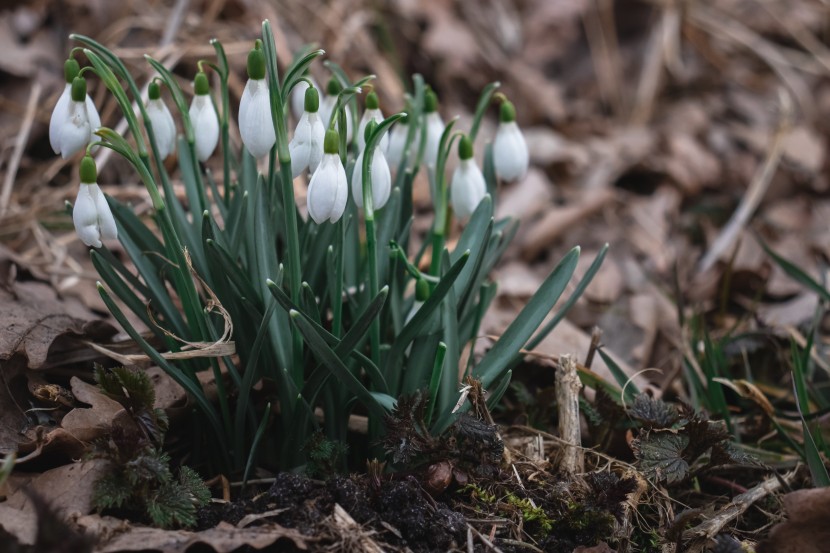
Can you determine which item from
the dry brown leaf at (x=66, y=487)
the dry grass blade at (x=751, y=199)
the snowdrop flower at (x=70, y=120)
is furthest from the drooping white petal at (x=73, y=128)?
the dry grass blade at (x=751, y=199)

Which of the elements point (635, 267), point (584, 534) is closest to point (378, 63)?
point (635, 267)

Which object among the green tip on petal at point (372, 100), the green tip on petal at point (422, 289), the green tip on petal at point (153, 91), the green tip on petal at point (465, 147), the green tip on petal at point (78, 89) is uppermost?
the green tip on petal at point (78, 89)

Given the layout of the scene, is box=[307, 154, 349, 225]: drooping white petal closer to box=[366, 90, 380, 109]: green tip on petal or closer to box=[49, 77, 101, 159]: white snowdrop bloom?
box=[366, 90, 380, 109]: green tip on petal

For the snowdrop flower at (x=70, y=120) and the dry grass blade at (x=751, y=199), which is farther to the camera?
the dry grass blade at (x=751, y=199)

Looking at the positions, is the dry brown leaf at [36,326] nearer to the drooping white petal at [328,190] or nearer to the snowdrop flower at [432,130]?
the drooping white petal at [328,190]

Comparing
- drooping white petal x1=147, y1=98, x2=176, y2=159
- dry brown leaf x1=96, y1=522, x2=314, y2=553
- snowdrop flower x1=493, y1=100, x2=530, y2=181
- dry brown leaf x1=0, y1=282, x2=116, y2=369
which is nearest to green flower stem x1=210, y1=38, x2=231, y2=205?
drooping white petal x1=147, y1=98, x2=176, y2=159
